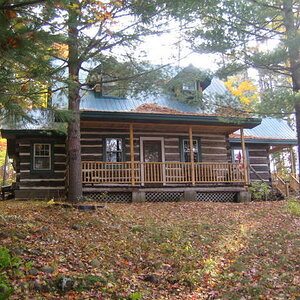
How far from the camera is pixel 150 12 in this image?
10648 mm

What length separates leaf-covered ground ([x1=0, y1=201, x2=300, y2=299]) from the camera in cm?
612

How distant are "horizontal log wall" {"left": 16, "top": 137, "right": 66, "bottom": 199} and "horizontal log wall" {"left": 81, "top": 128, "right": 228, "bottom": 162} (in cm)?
127

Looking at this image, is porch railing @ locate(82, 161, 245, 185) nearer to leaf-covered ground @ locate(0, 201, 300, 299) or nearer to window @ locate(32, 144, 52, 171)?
window @ locate(32, 144, 52, 171)

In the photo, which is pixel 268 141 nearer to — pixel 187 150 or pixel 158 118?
pixel 187 150

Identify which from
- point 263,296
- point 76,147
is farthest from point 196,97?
point 263,296

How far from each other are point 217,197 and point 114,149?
5.29 meters

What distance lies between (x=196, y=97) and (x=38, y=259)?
28.5 ft

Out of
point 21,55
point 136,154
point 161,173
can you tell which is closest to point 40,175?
point 136,154

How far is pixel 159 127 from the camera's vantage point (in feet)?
56.7

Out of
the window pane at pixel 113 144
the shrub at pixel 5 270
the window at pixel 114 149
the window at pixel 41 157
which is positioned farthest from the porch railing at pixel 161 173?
the shrub at pixel 5 270

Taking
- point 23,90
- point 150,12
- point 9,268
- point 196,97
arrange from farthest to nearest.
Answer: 1. point 196,97
2. point 150,12
3. point 23,90
4. point 9,268

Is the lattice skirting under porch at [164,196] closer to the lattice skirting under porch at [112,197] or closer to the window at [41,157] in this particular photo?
the lattice skirting under porch at [112,197]

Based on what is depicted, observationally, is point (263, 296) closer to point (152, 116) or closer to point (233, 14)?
point (233, 14)

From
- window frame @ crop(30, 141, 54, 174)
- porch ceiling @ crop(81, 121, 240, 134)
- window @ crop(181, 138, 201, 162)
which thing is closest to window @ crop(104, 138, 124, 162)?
porch ceiling @ crop(81, 121, 240, 134)
